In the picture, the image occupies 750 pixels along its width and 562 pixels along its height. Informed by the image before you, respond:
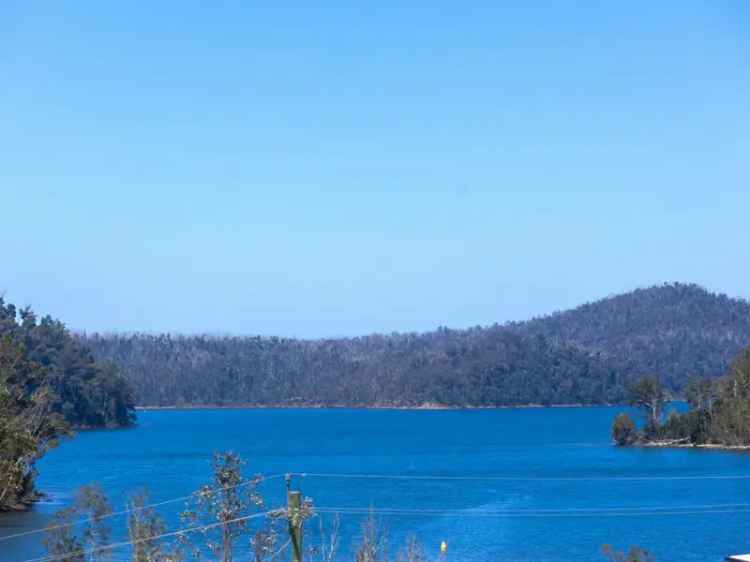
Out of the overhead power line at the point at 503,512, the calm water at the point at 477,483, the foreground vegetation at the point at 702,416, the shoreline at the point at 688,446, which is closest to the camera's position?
the calm water at the point at 477,483

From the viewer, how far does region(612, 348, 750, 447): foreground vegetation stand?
9169cm

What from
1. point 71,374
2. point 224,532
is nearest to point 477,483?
point 224,532

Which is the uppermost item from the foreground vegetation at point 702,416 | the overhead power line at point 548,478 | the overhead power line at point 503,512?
the foreground vegetation at point 702,416

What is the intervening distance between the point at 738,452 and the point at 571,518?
4210 centimetres

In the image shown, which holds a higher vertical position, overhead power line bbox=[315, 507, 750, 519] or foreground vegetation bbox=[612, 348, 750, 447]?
foreground vegetation bbox=[612, 348, 750, 447]

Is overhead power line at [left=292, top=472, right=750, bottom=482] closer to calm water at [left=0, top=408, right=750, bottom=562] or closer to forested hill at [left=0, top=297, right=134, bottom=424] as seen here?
calm water at [left=0, top=408, right=750, bottom=562]

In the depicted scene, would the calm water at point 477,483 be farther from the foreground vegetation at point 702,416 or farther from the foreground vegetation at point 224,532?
the foreground vegetation at point 224,532

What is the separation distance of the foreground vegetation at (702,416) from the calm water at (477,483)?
351cm

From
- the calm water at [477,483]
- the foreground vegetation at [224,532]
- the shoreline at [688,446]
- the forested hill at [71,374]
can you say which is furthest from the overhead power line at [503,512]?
the forested hill at [71,374]

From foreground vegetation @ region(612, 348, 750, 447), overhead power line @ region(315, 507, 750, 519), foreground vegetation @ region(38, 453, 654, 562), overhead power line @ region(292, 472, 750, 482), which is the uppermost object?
foreground vegetation @ region(612, 348, 750, 447)

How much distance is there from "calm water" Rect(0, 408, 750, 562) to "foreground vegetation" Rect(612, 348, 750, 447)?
138 inches

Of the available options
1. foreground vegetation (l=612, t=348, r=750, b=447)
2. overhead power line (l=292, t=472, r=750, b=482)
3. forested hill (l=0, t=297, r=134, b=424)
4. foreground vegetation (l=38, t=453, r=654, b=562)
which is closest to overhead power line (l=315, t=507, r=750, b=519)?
foreground vegetation (l=38, t=453, r=654, b=562)

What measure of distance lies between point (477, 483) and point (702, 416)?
35.8m

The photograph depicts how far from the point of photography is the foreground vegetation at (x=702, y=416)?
91.7m
